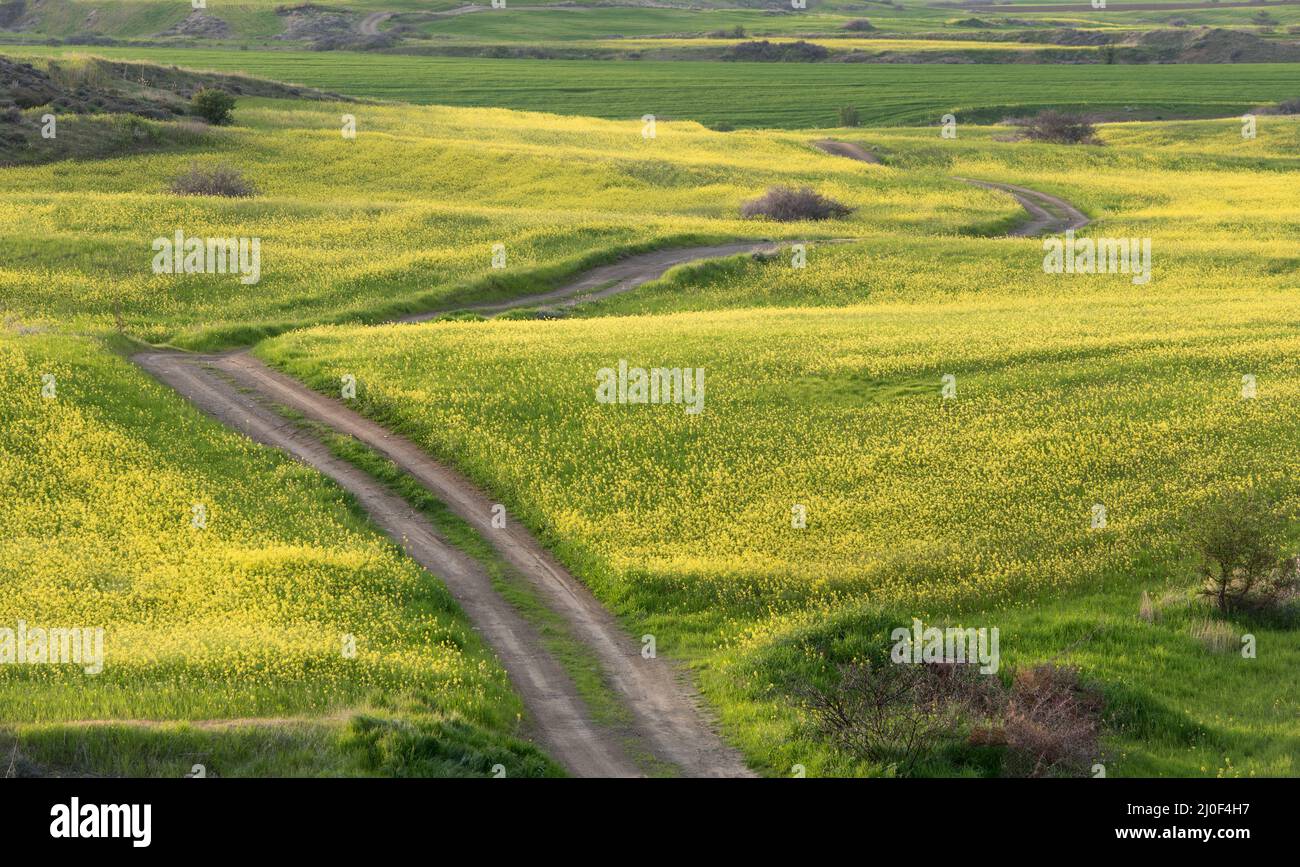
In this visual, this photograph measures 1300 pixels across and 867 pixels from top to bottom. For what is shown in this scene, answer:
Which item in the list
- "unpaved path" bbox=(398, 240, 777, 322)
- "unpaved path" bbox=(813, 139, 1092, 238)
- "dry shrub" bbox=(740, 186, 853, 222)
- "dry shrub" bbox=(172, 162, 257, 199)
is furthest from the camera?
"unpaved path" bbox=(813, 139, 1092, 238)

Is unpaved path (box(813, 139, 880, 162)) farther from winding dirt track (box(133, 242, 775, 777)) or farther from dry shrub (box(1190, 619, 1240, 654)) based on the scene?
dry shrub (box(1190, 619, 1240, 654))

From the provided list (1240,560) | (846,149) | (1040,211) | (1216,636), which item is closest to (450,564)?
(1216,636)

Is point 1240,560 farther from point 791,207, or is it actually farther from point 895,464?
point 791,207

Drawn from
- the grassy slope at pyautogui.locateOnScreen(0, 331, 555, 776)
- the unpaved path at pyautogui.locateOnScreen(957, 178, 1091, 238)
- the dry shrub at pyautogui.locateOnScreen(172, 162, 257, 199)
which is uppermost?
the dry shrub at pyautogui.locateOnScreen(172, 162, 257, 199)

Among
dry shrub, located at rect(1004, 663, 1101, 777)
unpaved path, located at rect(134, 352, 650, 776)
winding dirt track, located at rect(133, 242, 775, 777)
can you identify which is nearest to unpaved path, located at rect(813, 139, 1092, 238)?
winding dirt track, located at rect(133, 242, 775, 777)

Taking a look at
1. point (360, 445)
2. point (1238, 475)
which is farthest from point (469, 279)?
point (1238, 475)

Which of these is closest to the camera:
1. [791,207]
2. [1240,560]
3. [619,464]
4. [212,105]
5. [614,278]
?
[1240,560]

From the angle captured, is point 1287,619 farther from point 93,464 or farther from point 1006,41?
point 1006,41
